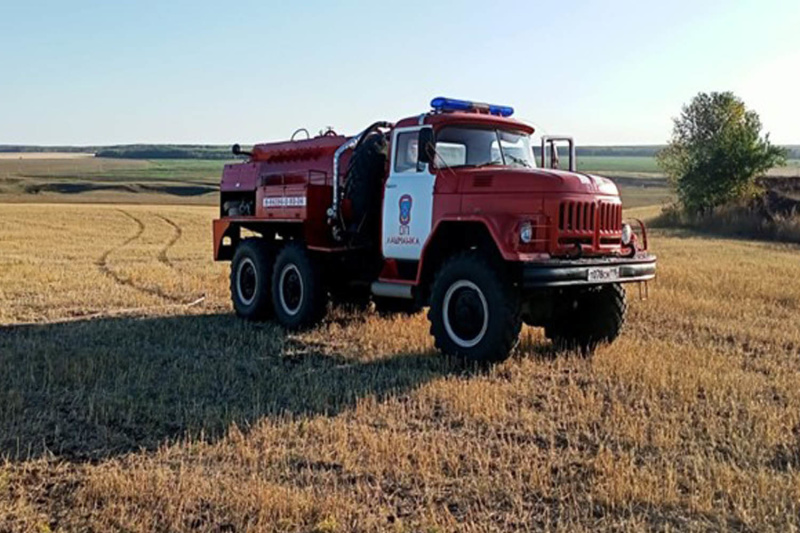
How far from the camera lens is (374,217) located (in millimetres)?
11633

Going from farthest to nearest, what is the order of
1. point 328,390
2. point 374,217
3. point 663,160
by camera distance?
point 663,160 < point 374,217 < point 328,390

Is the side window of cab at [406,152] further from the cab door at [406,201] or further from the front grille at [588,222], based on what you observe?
the front grille at [588,222]

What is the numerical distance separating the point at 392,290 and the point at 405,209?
1023 millimetres

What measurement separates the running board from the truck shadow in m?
0.77

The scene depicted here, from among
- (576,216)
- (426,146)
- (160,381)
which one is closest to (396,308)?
(426,146)

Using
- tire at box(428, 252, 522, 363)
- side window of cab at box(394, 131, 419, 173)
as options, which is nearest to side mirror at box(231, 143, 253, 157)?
side window of cab at box(394, 131, 419, 173)

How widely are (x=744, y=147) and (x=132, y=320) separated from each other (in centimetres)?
3250

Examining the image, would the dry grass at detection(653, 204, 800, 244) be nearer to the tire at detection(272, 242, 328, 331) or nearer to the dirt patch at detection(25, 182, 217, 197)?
the tire at detection(272, 242, 328, 331)

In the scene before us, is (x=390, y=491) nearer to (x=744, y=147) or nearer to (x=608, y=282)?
(x=608, y=282)

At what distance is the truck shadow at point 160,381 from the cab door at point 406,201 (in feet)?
4.57

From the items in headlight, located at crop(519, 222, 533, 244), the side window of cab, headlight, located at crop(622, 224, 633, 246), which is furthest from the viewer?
the side window of cab

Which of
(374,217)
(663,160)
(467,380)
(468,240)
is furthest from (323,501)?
(663,160)

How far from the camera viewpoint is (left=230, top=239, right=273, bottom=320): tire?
512 inches

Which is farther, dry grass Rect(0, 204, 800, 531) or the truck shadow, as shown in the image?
the truck shadow
